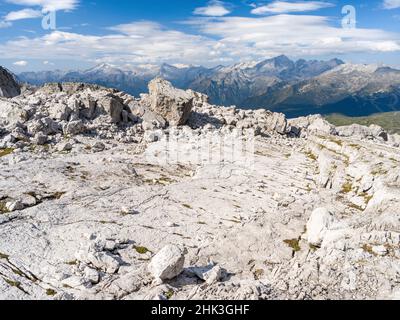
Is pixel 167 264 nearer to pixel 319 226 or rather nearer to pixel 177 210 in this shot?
pixel 319 226

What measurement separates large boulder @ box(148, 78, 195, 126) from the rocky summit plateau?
0.54 meters

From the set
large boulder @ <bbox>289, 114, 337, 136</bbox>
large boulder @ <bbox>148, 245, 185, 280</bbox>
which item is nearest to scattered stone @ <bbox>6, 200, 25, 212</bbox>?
large boulder @ <bbox>148, 245, 185, 280</bbox>

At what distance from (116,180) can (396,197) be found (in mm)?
Answer: 33412

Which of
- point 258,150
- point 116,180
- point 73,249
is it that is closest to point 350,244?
point 73,249

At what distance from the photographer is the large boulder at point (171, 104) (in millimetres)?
90500

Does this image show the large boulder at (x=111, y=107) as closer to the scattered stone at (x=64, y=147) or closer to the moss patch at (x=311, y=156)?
the scattered stone at (x=64, y=147)

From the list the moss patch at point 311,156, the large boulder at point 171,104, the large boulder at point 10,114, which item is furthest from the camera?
the large boulder at point 171,104

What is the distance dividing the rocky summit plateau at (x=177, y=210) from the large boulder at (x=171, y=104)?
21.2 inches

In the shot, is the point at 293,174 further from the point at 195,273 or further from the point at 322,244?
the point at 195,273

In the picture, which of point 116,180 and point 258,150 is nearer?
point 116,180

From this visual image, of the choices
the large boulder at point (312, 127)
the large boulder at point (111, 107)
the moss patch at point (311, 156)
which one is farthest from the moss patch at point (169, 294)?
the large boulder at point (312, 127)

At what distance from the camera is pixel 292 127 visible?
116 metres

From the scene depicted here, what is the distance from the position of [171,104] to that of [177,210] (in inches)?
2047

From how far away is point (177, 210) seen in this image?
42.9 metres
